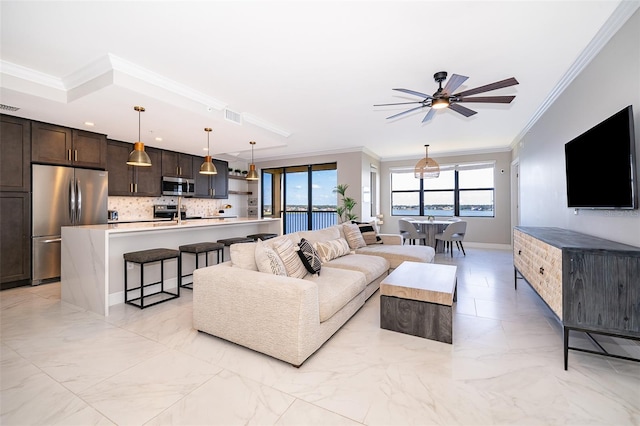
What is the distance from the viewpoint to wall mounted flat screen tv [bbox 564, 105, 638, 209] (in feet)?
6.75

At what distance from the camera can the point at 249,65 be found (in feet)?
9.95

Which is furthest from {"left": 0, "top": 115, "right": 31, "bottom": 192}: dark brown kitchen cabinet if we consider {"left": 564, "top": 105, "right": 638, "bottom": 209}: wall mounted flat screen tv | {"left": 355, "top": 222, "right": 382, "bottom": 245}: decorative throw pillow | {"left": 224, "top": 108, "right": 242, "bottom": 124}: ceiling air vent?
{"left": 564, "top": 105, "right": 638, "bottom": 209}: wall mounted flat screen tv

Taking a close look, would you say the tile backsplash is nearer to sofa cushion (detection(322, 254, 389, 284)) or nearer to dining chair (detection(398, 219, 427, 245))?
sofa cushion (detection(322, 254, 389, 284))

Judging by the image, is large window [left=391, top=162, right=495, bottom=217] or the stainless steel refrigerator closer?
the stainless steel refrigerator

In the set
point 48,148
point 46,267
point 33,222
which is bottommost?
point 46,267

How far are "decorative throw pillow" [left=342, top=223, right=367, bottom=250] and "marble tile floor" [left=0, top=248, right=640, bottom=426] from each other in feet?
5.83

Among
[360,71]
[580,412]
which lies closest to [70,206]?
[360,71]

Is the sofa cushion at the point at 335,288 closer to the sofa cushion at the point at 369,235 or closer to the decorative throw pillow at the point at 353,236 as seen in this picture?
the decorative throw pillow at the point at 353,236

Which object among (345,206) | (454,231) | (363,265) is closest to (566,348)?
(363,265)

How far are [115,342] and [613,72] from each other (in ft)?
16.2

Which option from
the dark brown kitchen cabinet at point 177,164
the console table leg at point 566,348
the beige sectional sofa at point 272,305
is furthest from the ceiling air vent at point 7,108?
the console table leg at point 566,348

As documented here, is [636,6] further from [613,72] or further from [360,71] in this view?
[360,71]

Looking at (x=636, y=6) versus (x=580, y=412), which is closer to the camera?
(x=580, y=412)

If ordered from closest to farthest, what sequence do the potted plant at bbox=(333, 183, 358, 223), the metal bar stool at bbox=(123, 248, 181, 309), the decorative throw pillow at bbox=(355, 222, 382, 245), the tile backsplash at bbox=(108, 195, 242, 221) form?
the metal bar stool at bbox=(123, 248, 181, 309)
the decorative throw pillow at bbox=(355, 222, 382, 245)
the tile backsplash at bbox=(108, 195, 242, 221)
the potted plant at bbox=(333, 183, 358, 223)
